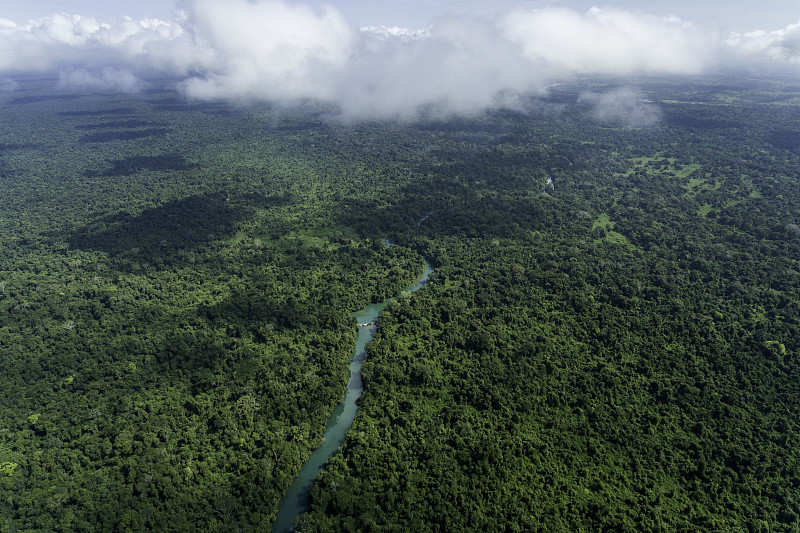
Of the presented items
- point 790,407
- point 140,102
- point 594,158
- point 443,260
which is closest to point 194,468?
point 443,260

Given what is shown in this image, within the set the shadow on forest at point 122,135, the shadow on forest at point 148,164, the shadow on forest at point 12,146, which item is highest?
the shadow on forest at point 122,135

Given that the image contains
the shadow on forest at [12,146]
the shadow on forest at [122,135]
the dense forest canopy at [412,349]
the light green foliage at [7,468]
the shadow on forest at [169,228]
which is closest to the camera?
the dense forest canopy at [412,349]

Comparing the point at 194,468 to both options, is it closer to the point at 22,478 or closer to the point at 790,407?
the point at 22,478

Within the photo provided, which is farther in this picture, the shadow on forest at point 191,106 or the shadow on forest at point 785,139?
the shadow on forest at point 191,106

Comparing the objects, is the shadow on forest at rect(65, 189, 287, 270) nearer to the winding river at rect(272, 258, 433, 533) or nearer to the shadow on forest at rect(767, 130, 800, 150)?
the winding river at rect(272, 258, 433, 533)

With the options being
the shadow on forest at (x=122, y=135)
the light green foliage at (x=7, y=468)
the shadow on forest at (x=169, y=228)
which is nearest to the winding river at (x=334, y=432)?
the light green foliage at (x=7, y=468)

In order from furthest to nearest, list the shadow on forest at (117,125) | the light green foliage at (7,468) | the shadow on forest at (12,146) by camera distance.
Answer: the shadow on forest at (117,125) → the shadow on forest at (12,146) → the light green foliage at (7,468)

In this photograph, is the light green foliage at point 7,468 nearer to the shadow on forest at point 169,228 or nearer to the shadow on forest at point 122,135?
the shadow on forest at point 169,228
